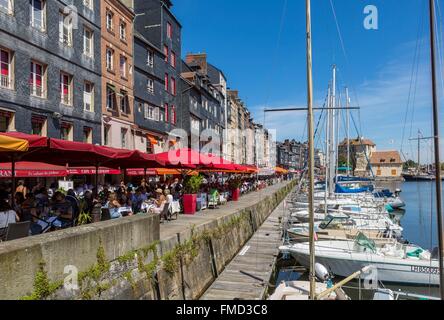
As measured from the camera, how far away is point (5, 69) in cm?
1797

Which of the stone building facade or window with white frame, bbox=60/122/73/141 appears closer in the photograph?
window with white frame, bbox=60/122/73/141

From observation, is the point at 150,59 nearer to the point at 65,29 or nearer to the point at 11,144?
the point at 65,29

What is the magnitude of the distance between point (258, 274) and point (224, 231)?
278 centimetres

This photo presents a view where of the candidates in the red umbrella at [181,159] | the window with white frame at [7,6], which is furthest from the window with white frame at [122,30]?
the red umbrella at [181,159]

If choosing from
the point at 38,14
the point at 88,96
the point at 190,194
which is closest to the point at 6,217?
the point at 190,194

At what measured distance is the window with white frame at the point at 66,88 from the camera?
22438mm

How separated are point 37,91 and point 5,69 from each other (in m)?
2.30

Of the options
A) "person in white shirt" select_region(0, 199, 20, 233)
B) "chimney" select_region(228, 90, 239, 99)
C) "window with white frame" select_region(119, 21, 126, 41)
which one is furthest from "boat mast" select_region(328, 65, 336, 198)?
"chimney" select_region(228, 90, 239, 99)

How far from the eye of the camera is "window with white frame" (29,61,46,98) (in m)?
19.8

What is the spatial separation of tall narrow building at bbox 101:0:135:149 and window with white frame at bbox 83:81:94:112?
47.5 inches

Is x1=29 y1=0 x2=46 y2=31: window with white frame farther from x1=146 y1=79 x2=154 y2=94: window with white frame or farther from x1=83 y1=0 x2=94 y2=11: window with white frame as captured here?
x1=146 y1=79 x2=154 y2=94: window with white frame

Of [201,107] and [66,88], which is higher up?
[201,107]

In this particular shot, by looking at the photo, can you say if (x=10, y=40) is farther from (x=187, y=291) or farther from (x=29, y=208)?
(x=187, y=291)
